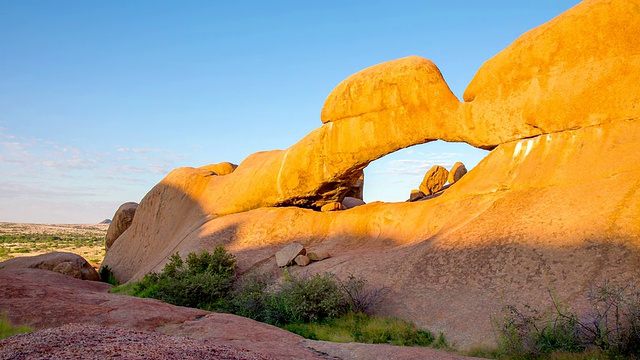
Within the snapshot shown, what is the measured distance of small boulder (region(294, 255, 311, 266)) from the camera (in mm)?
15717

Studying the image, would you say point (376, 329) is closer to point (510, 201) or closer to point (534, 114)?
point (510, 201)

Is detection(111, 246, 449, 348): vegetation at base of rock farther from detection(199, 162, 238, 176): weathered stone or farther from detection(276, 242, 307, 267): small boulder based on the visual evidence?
detection(199, 162, 238, 176): weathered stone

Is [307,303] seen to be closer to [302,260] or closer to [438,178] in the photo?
[302,260]

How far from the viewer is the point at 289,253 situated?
16.2 metres

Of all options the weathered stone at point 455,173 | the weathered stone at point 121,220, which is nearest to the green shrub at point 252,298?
the weathered stone at point 455,173

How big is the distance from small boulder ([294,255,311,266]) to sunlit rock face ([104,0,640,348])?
485 mm

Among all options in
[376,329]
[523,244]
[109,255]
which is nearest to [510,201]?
[523,244]

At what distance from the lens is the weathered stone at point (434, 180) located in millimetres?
24120

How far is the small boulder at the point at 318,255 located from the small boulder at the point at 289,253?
0.29m

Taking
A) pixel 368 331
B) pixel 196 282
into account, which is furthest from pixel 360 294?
pixel 196 282

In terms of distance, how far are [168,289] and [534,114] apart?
11.3 m

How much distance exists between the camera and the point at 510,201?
42.0 feet

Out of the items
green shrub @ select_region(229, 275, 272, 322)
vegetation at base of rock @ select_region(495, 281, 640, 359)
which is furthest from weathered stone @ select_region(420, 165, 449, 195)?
vegetation at base of rock @ select_region(495, 281, 640, 359)

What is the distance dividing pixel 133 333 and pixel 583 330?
711cm
